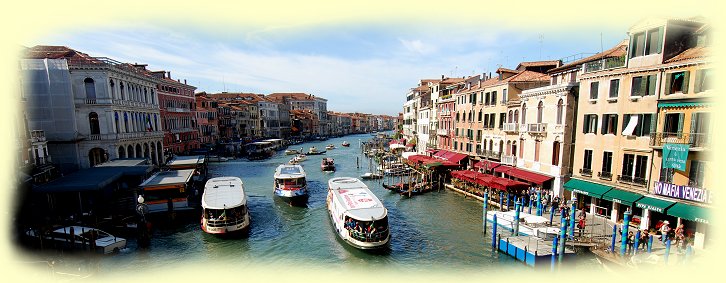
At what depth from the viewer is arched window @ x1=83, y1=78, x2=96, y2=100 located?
3125 centimetres

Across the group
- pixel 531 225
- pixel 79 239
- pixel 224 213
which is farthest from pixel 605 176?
pixel 79 239

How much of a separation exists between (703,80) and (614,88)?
432 centimetres

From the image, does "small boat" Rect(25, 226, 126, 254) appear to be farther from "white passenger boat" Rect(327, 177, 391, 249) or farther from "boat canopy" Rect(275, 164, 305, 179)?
"boat canopy" Rect(275, 164, 305, 179)

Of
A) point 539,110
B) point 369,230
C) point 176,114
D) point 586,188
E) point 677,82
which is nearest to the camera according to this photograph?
point 677,82

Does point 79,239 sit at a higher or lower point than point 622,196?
lower

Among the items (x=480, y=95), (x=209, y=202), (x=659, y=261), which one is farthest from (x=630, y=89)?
(x=209, y=202)

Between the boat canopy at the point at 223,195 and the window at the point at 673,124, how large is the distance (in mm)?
24111

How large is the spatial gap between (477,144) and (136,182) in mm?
32979

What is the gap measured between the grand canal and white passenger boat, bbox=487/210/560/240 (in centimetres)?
154

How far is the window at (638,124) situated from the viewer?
18469 mm

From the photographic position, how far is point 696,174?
53.8ft

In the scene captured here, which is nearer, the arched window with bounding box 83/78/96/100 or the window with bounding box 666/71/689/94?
the window with bounding box 666/71/689/94

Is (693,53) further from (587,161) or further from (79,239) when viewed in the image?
(79,239)

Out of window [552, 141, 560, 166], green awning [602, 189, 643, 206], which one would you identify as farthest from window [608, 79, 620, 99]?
green awning [602, 189, 643, 206]
